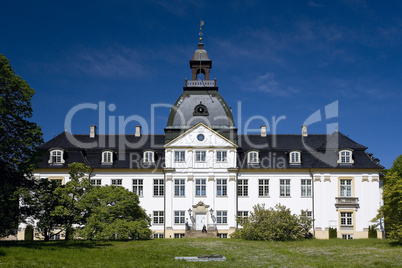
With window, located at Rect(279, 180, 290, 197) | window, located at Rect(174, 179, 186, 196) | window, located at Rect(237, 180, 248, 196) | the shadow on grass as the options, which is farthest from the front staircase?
the shadow on grass

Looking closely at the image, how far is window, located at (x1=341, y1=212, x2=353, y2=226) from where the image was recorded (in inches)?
1983

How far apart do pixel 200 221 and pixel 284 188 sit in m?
9.96

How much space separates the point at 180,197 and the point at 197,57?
16.5 m

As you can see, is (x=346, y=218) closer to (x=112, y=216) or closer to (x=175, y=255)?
(x=112, y=216)

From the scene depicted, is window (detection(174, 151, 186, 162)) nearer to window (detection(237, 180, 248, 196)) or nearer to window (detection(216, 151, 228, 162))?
window (detection(216, 151, 228, 162))

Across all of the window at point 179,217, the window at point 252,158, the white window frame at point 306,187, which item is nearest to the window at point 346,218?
the white window frame at point 306,187

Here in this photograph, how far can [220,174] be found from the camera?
51.0m

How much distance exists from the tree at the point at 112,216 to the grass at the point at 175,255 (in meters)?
3.99

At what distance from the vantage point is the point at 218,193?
5088cm

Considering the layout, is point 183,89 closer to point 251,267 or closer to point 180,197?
point 180,197

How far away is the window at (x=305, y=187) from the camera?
51719 mm

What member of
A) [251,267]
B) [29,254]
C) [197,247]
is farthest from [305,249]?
[29,254]

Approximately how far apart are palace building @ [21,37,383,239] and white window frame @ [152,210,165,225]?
4.2 inches

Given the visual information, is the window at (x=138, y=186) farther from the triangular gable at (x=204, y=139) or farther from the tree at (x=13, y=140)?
the tree at (x=13, y=140)
